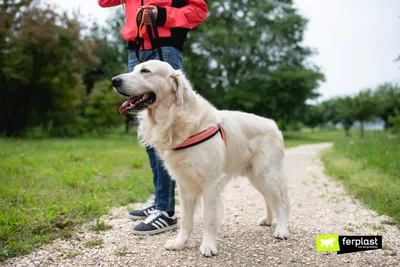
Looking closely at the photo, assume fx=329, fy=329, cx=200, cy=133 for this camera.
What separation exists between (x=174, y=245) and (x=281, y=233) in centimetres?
111

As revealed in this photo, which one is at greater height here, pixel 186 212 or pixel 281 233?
pixel 186 212

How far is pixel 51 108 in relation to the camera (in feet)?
60.5

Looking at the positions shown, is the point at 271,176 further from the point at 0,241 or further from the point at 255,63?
the point at 255,63

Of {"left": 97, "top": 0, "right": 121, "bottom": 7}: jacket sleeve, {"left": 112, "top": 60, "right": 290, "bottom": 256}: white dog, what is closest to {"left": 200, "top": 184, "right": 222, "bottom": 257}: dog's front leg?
{"left": 112, "top": 60, "right": 290, "bottom": 256}: white dog

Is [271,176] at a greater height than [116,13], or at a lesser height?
lesser

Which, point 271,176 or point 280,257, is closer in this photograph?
point 280,257

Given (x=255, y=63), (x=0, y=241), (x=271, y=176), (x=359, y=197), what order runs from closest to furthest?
(x=0, y=241)
(x=271, y=176)
(x=359, y=197)
(x=255, y=63)

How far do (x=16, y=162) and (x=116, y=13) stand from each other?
27.6m

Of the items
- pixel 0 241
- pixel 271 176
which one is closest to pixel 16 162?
pixel 0 241

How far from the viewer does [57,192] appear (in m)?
4.83

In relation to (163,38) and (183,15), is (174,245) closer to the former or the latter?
(163,38)

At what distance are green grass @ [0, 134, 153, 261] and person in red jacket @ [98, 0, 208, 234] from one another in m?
0.67

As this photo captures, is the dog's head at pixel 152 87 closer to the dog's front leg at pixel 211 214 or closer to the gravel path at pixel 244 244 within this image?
the dog's front leg at pixel 211 214

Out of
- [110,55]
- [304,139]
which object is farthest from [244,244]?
[110,55]
